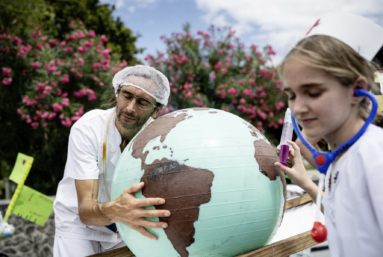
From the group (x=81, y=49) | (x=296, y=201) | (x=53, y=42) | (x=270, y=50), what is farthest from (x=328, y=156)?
(x=270, y=50)

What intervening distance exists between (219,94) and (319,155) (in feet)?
25.9

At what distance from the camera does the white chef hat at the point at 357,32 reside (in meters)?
1.26

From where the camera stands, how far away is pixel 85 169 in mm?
2367

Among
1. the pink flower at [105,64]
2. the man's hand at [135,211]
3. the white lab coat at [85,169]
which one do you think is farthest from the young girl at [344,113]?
the pink flower at [105,64]

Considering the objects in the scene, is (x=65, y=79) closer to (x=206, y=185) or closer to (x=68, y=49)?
(x=68, y=49)

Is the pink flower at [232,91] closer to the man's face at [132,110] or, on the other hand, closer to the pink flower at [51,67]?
the pink flower at [51,67]

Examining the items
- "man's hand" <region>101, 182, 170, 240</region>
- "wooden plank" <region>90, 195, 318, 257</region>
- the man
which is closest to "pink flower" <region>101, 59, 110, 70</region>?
the man

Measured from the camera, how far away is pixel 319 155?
1.32m

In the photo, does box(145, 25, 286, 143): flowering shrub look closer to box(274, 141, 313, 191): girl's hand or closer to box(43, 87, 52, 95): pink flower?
box(43, 87, 52, 95): pink flower

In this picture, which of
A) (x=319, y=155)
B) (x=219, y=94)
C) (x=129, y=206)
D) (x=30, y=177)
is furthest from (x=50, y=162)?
(x=319, y=155)

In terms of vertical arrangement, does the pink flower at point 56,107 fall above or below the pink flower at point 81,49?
below

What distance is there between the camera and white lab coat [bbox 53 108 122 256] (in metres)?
2.41

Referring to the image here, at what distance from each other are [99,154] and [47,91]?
15.0ft

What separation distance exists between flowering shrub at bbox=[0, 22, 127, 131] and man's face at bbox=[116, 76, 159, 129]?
4.50 meters
